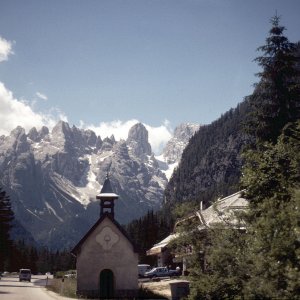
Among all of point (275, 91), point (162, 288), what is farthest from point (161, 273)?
point (275, 91)

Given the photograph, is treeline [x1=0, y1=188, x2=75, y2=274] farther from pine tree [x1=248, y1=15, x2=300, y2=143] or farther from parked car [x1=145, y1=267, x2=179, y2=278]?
pine tree [x1=248, y1=15, x2=300, y2=143]

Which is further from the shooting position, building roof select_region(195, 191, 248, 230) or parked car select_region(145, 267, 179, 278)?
parked car select_region(145, 267, 179, 278)

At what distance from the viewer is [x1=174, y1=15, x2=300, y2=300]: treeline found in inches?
622

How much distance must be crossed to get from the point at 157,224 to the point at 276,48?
306ft

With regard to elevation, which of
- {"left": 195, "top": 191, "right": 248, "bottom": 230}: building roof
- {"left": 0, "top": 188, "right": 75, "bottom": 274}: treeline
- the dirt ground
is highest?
{"left": 0, "top": 188, "right": 75, "bottom": 274}: treeline

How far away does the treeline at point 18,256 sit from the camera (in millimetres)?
Answer: 61656

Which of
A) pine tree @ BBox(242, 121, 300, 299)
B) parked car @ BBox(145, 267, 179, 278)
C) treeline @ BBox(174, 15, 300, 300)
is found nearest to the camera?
pine tree @ BBox(242, 121, 300, 299)

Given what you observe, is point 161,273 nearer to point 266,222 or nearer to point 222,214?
point 222,214

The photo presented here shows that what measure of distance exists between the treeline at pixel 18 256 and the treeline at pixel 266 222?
39049mm

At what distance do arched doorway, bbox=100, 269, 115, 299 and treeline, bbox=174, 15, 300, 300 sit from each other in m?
8.05

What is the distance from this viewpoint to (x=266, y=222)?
16.3 m

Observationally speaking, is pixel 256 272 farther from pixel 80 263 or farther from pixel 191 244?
pixel 80 263

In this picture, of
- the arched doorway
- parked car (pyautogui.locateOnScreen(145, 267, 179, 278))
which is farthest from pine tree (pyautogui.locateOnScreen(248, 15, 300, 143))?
parked car (pyautogui.locateOnScreen(145, 267, 179, 278))

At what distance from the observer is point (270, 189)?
73.7 ft
